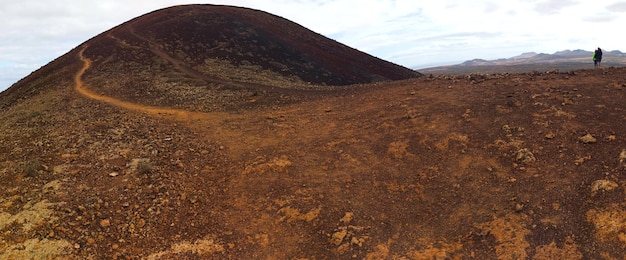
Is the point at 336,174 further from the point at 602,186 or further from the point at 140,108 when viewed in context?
the point at 140,108

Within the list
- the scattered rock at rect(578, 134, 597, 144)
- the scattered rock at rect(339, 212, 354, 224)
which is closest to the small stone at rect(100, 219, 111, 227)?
the scattered rock at rect(339, 212, 354, 224)

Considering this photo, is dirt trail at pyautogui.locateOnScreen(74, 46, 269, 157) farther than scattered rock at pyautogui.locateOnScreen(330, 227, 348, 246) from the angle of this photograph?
Yes

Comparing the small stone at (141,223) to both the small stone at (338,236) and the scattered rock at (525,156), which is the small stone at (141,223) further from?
the scattered rock at (525,156)

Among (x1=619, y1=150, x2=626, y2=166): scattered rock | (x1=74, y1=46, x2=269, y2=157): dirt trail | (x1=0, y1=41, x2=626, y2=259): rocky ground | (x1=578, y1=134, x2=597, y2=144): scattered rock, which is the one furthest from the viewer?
(x1=74, y1=46, x2=269, y2=157): dirt trail

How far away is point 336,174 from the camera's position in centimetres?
1158

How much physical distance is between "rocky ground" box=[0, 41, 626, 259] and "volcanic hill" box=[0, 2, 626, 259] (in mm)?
41

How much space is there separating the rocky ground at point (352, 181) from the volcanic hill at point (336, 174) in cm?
4

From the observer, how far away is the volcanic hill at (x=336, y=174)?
A: 894 cm

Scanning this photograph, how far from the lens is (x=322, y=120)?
15586 mm

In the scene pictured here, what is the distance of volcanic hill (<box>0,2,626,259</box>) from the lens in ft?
29.3

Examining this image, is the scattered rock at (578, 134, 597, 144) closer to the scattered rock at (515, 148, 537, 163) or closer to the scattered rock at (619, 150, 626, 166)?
the scattered rock at (619, 150, 626, 166)

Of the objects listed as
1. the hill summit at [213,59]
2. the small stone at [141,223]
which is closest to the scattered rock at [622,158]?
the small stone at [141,223]

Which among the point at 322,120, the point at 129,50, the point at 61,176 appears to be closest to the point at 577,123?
the point at 322,120

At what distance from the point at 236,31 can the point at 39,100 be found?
686 inches
